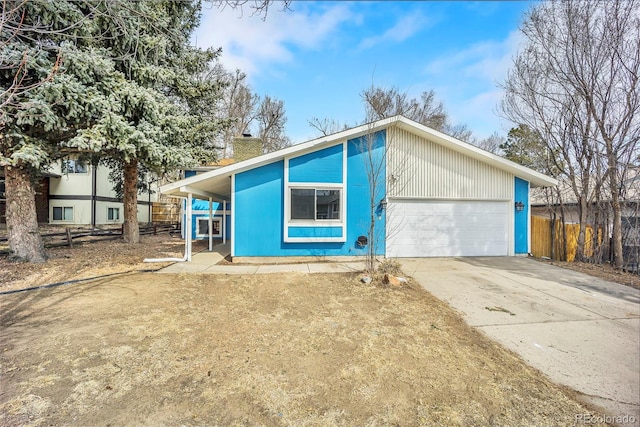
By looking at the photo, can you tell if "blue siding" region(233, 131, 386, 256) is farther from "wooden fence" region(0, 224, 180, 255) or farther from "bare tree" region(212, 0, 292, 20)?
"wooden fence" region(0, 224, 180, 255)

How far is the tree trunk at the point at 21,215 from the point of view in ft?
22.7

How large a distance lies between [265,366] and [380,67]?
7355 mm

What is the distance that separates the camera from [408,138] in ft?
29.1

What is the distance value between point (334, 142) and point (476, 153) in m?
4.54

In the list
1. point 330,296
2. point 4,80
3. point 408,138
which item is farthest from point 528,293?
point 4,80

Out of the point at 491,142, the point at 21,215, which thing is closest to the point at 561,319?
the point at 21,215

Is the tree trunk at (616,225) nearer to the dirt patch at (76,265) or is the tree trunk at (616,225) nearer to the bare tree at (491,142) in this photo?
the dirt patch at (76,265)

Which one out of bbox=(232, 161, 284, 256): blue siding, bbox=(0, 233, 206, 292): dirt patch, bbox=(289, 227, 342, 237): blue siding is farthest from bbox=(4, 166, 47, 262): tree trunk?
bbox=(289, 227, 342, 237): blue siding

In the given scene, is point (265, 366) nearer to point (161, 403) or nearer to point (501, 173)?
point (161, 403)

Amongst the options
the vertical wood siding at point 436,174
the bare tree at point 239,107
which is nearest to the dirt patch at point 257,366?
the vertical wood siding at point 436,174

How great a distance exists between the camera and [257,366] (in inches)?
112

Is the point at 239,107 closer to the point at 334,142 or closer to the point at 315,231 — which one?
the point at 334,142

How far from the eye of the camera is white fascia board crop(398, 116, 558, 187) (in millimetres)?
8477

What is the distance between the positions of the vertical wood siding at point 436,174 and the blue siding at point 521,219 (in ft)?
1.03
